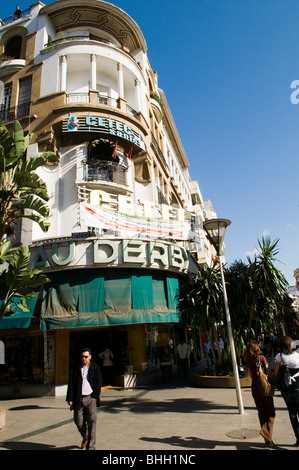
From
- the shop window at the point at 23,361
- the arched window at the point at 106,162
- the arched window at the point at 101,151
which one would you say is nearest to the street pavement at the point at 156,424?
the shop window at the point at 23,361

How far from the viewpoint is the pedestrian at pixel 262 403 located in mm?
5509

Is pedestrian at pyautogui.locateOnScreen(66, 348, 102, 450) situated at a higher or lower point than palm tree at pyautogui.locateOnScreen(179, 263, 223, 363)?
lower

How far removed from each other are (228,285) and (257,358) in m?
7.21

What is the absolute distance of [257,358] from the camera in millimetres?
6098

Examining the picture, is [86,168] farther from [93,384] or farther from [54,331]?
[93,384]

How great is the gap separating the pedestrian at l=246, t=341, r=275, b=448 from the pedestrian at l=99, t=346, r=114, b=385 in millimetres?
9587

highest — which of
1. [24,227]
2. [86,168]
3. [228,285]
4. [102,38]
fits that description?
[102,38]

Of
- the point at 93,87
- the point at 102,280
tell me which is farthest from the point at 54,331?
Answer: the point at 93,87

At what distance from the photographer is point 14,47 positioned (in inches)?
787

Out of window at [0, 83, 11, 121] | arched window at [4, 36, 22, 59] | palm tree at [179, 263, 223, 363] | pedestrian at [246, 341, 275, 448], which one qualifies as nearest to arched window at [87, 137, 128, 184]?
window at [0, 83, 11, 121]

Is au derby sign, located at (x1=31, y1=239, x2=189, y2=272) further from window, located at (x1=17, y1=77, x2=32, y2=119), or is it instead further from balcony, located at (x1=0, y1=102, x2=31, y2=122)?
window, located at (x1=17, y1=77, x2=32, y2=119)

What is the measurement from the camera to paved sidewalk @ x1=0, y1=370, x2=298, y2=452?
19.5 ft

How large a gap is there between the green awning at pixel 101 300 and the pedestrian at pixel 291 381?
25.9ft
